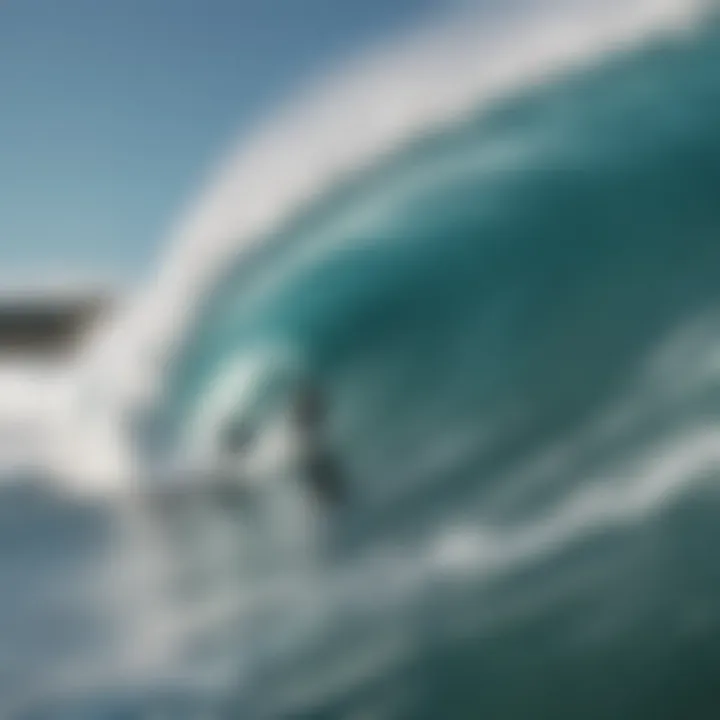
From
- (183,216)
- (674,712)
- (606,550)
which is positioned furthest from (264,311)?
(674,712)

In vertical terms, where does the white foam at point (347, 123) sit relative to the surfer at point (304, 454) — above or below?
above

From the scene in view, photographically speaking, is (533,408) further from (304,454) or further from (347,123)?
(347,123)

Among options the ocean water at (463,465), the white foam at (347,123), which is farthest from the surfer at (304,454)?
the white foam at (347,123)

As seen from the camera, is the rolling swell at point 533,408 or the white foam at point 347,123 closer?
the rolling swell at point 533,408

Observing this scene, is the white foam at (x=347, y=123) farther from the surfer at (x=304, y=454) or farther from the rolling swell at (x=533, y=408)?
the surfer at (x=304, y=454)

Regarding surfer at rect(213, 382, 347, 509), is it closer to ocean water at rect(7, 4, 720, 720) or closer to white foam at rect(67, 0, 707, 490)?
ocean water at rect(7, 4, 720, 720)

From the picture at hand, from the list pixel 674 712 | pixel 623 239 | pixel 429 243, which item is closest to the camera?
pixel 674 712

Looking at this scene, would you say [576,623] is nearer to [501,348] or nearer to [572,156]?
[501,348]
